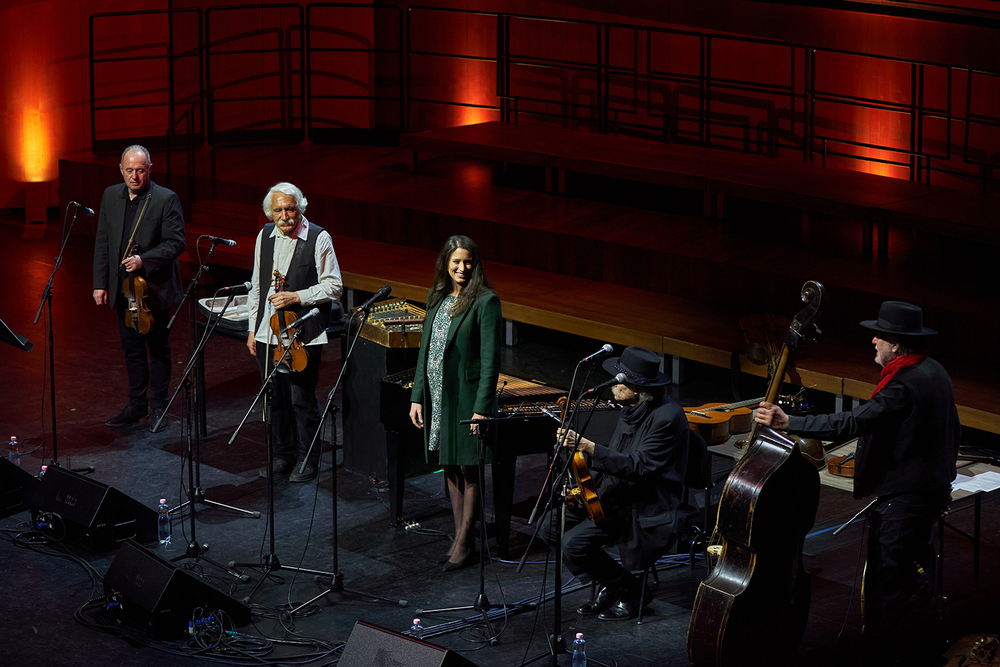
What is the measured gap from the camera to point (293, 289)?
6.52 metres

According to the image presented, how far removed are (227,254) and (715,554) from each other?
6337mm

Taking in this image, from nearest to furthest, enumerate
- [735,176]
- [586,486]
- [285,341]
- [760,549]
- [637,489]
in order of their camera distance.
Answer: [760,549], [586,486], [637,489], [285,341], [735,176]

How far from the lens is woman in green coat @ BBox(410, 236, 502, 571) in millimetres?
5539

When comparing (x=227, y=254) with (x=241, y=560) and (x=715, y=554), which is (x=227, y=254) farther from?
(x=715, y=554)

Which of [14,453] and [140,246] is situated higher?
[140,246]

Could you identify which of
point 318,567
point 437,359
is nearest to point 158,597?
point 318,567

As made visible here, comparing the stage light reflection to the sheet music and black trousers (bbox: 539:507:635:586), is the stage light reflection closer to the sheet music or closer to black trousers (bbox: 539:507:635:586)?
black trousers (bbox: 539:507:635:586)

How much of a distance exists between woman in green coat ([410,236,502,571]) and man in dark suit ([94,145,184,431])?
82.6 inches

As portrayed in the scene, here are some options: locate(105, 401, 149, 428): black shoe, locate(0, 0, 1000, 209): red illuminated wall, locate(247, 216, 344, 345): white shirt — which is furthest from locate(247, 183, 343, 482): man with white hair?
locate(0, 0, 1000, 209): red illuminated wall

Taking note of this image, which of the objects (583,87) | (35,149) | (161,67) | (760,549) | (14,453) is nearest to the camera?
(760,549)

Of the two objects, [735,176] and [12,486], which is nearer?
[12,486]

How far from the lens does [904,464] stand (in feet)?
15.7

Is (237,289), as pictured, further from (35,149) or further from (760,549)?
(35,149)

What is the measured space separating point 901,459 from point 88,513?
136 inches
